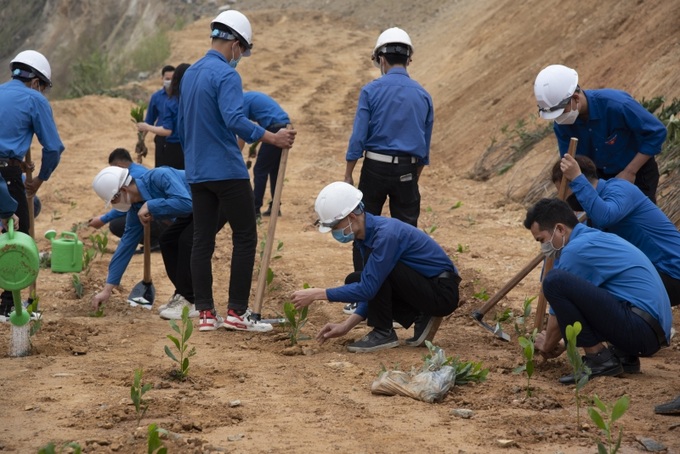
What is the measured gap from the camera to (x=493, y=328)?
23.8ft

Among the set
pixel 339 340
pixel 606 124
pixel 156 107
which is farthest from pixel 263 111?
pixel 606 124

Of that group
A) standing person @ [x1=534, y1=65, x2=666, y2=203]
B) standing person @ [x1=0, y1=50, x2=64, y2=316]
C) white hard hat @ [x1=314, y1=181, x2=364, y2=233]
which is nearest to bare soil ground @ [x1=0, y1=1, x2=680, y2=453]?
white hard hat @ [x1=314, y1=181, x2=364, y2=233]

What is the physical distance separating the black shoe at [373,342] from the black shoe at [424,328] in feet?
0.62

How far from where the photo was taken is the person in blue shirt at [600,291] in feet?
18.6

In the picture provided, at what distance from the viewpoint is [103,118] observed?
787 inches

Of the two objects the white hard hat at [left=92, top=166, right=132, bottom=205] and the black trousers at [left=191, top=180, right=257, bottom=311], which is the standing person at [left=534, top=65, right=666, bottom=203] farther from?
the white hard hat at [left=92, top=166, right=132, bottom=205]

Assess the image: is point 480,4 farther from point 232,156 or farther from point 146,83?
point 232,156

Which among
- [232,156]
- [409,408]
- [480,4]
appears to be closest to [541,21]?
[480,4]

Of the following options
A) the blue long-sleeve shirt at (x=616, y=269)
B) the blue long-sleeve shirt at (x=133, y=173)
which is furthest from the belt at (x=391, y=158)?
the blue long-sleeve shirt at (x=616, y=269)

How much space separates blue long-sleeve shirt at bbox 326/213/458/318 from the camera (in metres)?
6.32

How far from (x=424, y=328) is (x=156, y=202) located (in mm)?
2118

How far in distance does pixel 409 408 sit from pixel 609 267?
1403mm

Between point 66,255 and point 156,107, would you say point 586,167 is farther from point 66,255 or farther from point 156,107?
point 156,107

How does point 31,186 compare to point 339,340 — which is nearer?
point 339,340
